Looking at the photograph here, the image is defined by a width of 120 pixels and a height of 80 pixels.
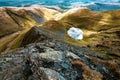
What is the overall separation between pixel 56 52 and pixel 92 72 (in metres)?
5.78

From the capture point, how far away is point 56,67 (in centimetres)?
2755

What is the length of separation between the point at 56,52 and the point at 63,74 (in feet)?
17.9

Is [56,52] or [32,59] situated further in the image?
[56,52]

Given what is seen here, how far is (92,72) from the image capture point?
27.9 m

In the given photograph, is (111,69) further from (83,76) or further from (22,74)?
(22,74)

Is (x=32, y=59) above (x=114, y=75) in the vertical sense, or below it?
above

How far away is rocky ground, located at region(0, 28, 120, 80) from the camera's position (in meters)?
26.1

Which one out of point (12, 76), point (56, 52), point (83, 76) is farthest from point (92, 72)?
point (12, 76)

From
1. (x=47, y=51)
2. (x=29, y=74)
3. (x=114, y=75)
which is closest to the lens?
(x=29, y=74)

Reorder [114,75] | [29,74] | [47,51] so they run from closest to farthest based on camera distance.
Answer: [29,74], [114,75], [47,51]

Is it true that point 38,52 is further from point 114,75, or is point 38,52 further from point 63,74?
point 114,75

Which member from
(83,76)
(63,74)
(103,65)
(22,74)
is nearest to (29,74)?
(22,74)

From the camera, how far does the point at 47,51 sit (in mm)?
31766

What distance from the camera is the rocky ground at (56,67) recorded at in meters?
26.1
